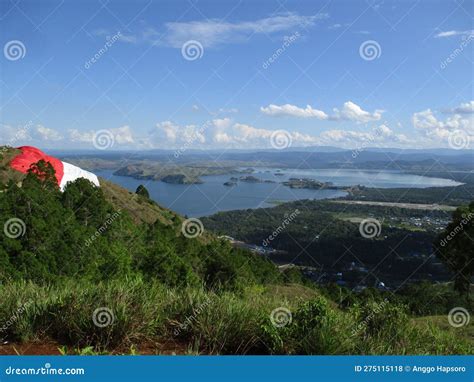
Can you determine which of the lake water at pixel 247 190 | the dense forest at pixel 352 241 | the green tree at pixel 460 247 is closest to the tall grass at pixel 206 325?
the green tree at pixel 460 247

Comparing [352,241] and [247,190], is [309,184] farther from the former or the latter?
[352,241]

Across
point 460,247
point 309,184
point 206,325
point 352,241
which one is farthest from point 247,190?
point 206,325

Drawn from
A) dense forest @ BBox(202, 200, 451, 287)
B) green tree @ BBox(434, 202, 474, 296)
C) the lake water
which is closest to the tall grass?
green tree @ BBox(434, 202, 474, 296)

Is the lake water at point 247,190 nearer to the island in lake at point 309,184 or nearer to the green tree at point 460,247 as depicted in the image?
the island in lake at point 309,184

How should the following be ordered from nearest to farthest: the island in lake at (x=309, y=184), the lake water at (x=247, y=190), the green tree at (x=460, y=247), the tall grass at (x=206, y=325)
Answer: the tall grass at (x=206, y=325), the green tree at (x=460, y=247), the lake water at (x=247, y=190), the island in lake at (x=309, y=184)

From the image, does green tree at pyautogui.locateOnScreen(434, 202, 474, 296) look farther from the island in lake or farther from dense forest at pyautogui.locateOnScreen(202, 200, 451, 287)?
the island in lake

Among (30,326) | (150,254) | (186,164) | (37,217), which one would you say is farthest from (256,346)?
(186,164)
